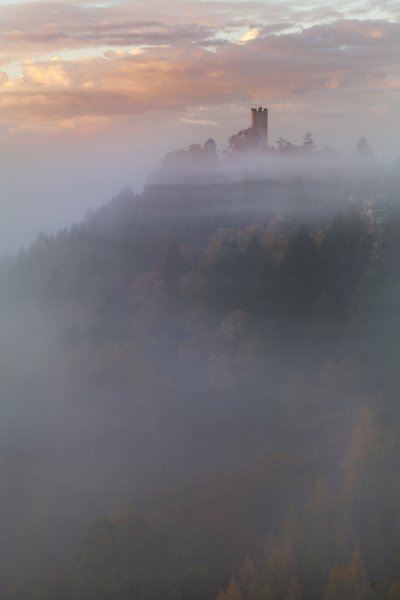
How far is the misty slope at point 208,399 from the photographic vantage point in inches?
813

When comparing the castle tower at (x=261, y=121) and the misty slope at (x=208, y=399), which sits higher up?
the castle tower at (x=261, y=121)

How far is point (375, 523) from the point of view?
69.5ft

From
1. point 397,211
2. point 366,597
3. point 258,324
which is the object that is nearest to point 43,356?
point 258,324

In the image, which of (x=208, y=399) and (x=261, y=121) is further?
(x=261, y=121)

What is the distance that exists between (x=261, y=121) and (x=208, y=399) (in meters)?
24.8

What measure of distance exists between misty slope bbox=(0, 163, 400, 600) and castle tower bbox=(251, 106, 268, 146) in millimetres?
7981

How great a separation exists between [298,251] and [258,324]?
11.7 ft

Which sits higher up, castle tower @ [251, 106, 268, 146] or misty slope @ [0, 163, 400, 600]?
castle tower @ [251, 106, 268, 146]

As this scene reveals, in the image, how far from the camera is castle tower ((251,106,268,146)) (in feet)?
168

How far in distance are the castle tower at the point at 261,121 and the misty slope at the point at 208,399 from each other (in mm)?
7981

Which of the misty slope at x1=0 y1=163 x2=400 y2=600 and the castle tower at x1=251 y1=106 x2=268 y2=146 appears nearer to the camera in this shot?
the misty slope at x1=0 y1=163 x2=400 y2=600

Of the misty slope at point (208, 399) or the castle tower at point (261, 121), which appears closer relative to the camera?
the misty slope at point (208, 399)

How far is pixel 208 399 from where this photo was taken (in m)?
32.2

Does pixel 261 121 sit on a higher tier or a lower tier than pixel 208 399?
higher
